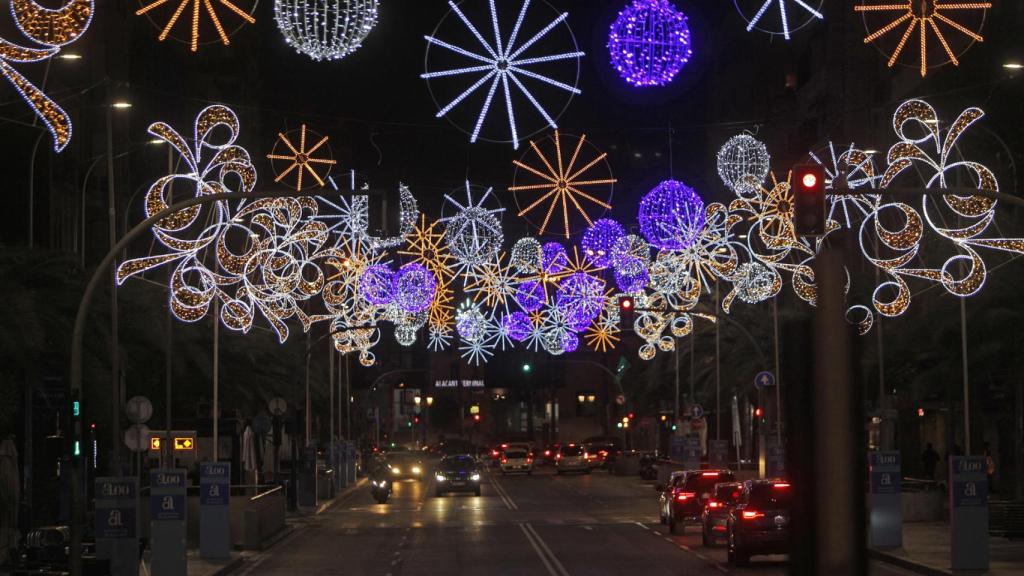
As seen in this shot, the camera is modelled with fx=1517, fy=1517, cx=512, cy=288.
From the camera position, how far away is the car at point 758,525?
94.9ft

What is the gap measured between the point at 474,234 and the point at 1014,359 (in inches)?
642

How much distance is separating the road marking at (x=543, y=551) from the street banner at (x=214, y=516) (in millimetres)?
6847

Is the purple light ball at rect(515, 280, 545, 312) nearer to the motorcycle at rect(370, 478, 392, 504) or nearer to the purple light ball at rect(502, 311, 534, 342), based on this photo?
the purple light ball at rect(502, 311, 534, 342)

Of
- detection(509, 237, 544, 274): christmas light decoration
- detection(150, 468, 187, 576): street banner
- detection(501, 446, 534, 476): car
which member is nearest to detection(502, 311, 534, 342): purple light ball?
detection(501, 446, 534, 476): car

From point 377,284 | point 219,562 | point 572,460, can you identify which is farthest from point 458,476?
point 219,562

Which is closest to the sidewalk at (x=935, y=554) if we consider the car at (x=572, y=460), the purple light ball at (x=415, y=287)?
the purple light ball at (x=415, y=287)

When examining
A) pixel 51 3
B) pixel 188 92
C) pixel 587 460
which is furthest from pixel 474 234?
pixel 587 460

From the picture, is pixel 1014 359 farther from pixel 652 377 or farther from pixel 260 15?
pixel 260 15

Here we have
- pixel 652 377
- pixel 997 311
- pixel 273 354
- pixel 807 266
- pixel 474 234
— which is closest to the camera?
pixel 997 311

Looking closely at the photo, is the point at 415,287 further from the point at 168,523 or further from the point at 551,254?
the point at 168,523

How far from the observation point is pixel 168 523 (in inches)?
1089

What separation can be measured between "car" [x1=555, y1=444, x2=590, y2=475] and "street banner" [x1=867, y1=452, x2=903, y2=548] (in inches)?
2177

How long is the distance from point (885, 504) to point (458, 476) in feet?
105

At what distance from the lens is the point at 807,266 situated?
41.0 m
